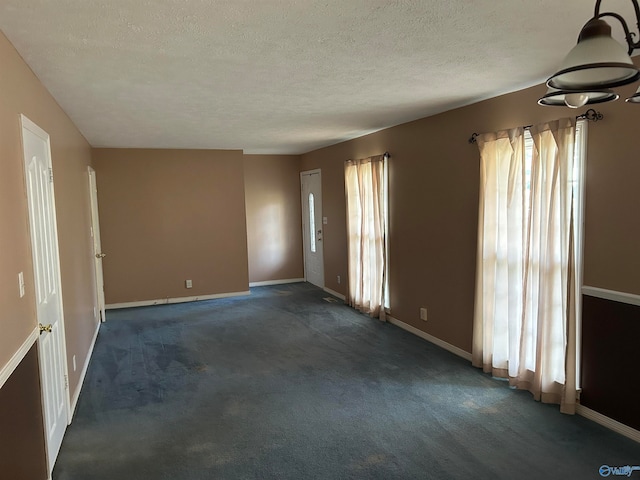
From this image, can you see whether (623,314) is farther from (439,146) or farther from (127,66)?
(127,66)

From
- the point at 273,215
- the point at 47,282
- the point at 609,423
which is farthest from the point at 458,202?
the point at 273,215

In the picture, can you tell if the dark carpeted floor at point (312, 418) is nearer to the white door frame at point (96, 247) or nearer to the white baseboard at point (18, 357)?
the white baseboard at point (18, 357)

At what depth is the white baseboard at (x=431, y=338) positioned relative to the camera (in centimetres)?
428

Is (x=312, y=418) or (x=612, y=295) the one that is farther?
(x=312, y=418)

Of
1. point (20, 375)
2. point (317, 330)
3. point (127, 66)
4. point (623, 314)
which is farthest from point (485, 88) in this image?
point (20, 375)

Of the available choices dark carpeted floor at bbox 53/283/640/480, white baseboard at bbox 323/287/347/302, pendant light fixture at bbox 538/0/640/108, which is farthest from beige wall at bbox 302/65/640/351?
pendant light fixture at bbox 538/0/640/108

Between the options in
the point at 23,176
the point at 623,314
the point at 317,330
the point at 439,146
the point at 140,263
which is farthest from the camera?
the point at 140,263

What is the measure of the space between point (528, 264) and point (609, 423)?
3.92ft

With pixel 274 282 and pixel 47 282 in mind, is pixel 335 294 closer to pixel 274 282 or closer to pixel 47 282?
pixel 274 282

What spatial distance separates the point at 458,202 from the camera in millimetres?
4223

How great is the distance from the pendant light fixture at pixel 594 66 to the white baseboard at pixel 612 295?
71.1 inches

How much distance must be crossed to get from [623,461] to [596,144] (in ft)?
6.44

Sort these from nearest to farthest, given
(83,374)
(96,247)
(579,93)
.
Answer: (579,93) < (83,374) < (96,247)

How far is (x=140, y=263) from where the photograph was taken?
22.1 ft
